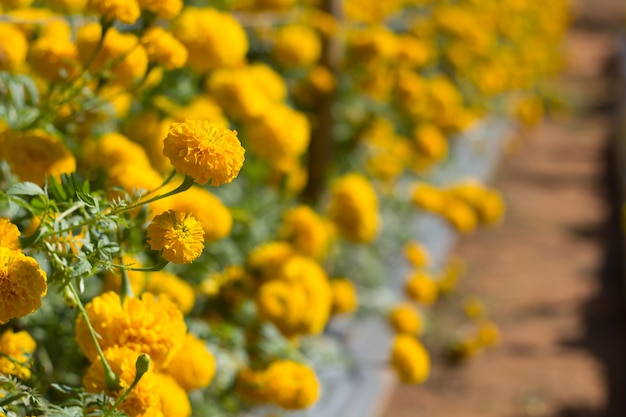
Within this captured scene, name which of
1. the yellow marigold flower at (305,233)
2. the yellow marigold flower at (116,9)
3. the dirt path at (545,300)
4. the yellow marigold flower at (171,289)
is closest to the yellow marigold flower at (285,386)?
the yellow marigold flower at (171,289)

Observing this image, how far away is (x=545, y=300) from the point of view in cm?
460

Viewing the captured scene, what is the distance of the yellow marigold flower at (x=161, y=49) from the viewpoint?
5.08 ft

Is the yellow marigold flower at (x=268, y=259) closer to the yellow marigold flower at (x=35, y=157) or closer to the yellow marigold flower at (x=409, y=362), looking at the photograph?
the yellow marigold flower at (x=409, y=362)

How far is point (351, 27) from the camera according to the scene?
3879mm

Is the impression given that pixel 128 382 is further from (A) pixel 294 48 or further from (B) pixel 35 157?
(A) pixel 294 48

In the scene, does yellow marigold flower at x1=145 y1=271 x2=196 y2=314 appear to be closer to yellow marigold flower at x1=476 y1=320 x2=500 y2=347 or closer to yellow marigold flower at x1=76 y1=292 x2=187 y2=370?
yellow marigold flower at x1=76 y1=292 x2=187 y2=370

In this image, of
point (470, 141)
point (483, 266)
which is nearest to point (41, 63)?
point (483, 266)

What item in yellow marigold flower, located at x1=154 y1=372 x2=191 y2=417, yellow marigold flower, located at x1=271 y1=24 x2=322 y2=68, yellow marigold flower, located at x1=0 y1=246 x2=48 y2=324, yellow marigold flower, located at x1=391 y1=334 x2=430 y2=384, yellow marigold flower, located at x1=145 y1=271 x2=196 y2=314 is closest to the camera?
yellow marigold flower, located at x1=0 y1=246 x2=48 y2=324

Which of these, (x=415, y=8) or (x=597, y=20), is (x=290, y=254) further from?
(x=597, y=20)

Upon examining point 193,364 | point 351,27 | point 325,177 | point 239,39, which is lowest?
point 325,177

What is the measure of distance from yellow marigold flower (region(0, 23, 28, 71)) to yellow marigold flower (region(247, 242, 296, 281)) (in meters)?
0.81

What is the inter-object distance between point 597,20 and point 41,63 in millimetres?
14084

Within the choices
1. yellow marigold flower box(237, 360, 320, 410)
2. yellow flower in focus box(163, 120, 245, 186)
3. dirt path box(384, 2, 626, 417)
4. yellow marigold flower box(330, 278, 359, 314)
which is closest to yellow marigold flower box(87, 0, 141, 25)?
yellow flower in focus box(163, 120, 245, 186)

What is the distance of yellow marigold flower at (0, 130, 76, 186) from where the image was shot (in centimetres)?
141
